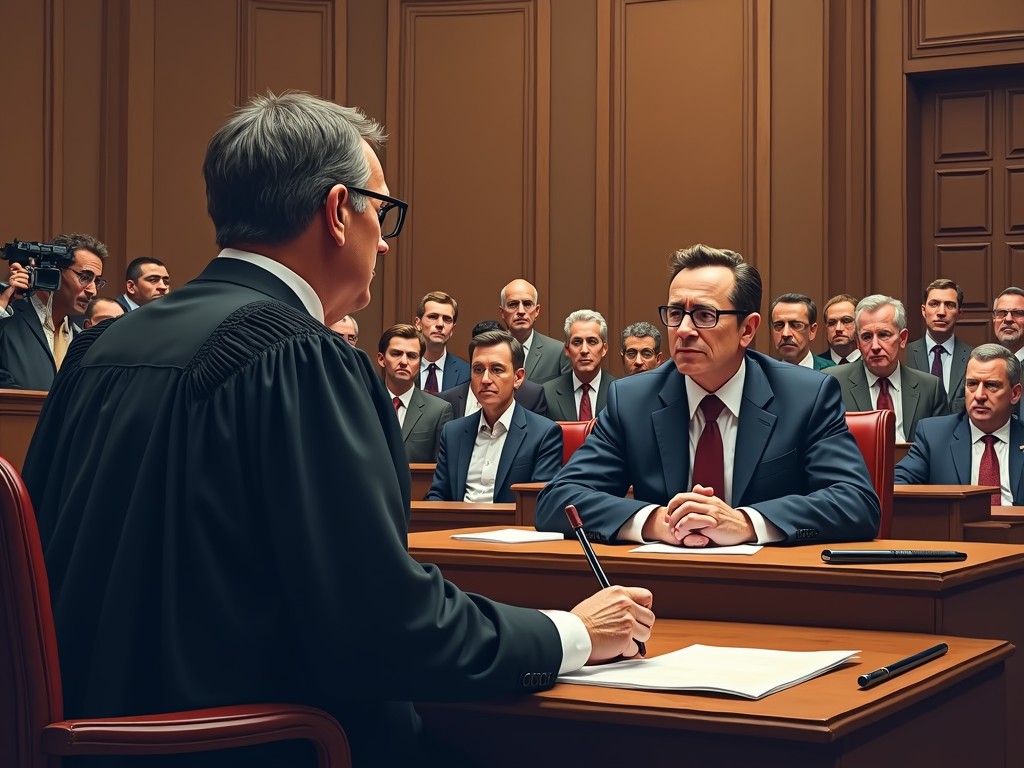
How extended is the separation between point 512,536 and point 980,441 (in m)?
3.68

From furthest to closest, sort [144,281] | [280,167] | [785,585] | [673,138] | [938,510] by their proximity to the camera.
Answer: [673,138] < [144,281] < [938,510] < [785,585] < [280,167]

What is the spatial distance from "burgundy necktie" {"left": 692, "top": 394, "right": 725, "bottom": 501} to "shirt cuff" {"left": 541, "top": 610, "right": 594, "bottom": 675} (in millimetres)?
1669

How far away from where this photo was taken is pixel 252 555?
1.52 metres

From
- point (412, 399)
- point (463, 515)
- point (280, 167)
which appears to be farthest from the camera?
point (412, 399)

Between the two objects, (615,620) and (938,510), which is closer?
(615,620)

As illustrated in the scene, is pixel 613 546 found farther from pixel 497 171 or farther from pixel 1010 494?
pixel 497 171

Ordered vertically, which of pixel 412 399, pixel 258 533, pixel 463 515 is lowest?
pixel 463 515

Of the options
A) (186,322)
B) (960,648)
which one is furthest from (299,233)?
(960,648)

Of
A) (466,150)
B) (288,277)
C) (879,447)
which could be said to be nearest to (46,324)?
(466,150)

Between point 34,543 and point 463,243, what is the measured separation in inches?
344

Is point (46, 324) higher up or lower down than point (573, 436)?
higher up

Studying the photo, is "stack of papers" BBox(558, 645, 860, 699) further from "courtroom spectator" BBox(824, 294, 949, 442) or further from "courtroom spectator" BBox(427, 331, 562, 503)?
"courtroom spectator" BBox(824, 294, 949, 442)

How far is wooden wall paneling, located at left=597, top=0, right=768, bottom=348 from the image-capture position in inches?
372

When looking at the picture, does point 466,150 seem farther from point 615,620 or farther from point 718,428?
point 615,620
